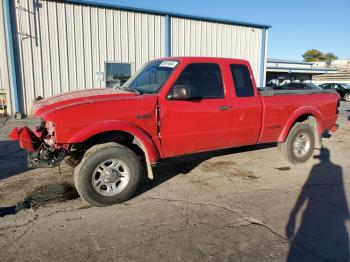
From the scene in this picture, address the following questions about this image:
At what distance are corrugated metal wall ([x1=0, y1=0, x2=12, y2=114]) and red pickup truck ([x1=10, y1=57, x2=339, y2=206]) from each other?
900 cm

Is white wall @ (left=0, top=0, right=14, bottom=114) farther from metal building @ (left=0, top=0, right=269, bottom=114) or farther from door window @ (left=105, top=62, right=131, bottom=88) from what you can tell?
door window @ (left=105, top=62, right=131, bottom=88)

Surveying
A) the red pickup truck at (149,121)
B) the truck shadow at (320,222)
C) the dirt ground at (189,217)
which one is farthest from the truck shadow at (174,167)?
the truck shadow at (320,222)

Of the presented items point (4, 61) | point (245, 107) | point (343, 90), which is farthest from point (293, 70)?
point (245, 107)

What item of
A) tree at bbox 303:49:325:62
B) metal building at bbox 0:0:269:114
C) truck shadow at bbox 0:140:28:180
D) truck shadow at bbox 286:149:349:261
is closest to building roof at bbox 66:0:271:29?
metal building at bbox 0:0:269:114

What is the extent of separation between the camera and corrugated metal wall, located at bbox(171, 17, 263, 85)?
15.2m

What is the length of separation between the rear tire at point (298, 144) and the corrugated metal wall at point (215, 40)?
9.96 meters

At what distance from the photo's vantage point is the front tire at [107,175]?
13.2ft

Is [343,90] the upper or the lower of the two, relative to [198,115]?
lower

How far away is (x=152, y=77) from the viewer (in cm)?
499

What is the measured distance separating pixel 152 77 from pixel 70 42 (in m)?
9.18

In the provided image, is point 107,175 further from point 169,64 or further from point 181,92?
point 169,64

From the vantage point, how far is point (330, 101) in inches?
266

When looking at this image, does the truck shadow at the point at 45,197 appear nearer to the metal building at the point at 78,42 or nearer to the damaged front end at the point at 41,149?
the damaged front end at the point at 41,149

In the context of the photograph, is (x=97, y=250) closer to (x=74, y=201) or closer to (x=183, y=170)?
(x=74, y=201)
